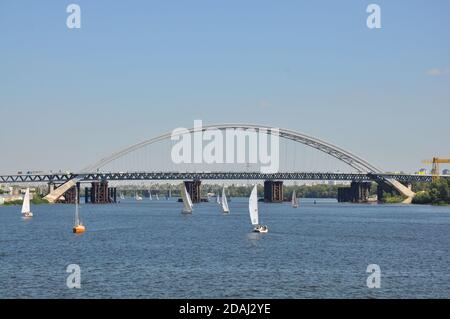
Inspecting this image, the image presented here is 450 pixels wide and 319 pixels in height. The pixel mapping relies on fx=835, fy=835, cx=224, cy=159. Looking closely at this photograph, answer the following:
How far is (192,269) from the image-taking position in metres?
54.1

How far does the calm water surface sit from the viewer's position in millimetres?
44688

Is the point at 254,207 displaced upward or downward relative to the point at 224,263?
upward

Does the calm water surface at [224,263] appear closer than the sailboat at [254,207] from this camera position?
Yes

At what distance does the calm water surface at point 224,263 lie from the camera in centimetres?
4469

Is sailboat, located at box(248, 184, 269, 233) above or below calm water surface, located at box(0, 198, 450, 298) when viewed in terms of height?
above

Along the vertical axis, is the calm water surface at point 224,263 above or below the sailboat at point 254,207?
below

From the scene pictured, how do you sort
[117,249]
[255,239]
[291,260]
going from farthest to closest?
[255,239] → [117,249] → [291,260]

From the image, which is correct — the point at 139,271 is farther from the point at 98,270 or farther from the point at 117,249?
Result: the point at 117,249

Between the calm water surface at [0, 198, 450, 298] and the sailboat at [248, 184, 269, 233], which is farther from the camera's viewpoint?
the sailboat at [248, 184, 269, 233]

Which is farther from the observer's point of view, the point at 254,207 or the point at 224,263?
the point at 254,207

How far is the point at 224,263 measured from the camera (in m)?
58.0
